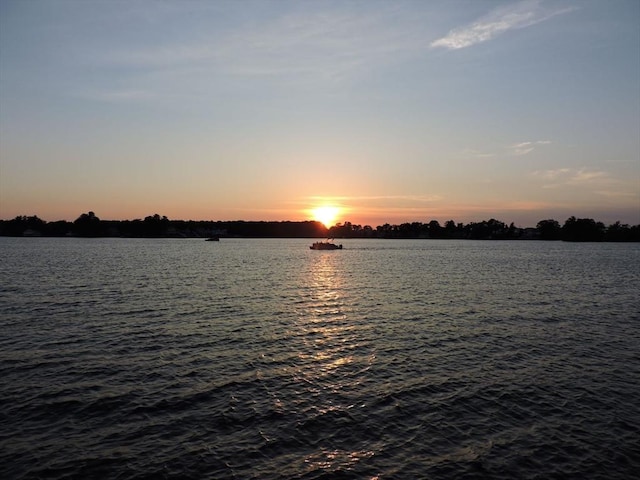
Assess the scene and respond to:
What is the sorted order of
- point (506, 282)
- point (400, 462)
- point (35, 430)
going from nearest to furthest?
1. point (400, 462)
2. point (35, 430)
3. point (506, 282)

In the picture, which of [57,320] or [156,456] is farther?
[57,320]

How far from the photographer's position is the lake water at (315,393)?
55.6 ft

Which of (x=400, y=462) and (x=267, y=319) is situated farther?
(x=267, y=319)

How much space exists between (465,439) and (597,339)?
2544 cm


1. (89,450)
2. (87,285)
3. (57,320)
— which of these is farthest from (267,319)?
(87,285)

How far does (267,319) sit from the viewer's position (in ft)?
150

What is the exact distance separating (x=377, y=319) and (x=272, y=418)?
90.6ft

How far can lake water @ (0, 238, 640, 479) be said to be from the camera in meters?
16.9

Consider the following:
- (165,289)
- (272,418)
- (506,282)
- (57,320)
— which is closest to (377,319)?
(272,418)

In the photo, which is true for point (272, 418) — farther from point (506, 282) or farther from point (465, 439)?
point (506, 282)

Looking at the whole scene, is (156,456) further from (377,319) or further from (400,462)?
(377,319)

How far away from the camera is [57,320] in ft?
138

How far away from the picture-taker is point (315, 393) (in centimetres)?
2428

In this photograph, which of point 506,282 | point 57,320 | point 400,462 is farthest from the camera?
point 506,282
